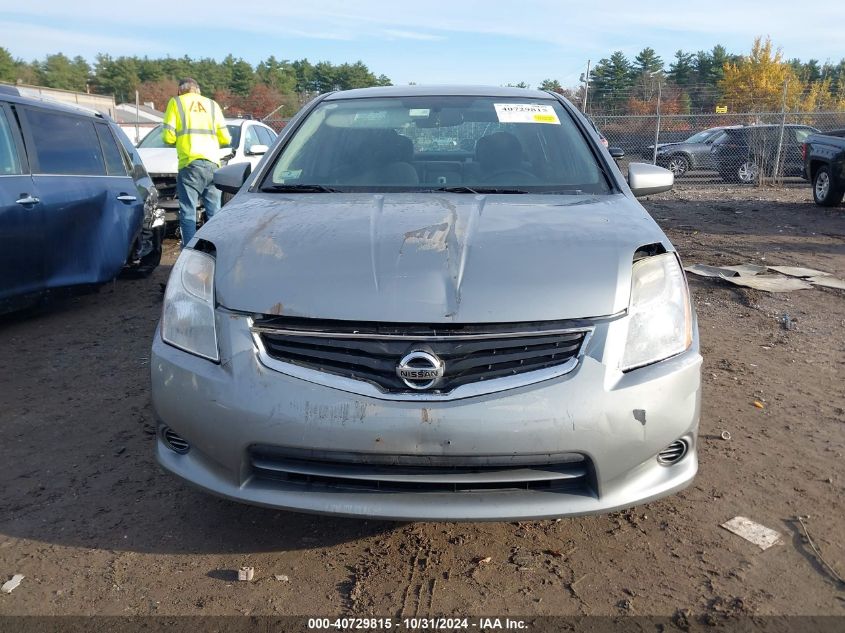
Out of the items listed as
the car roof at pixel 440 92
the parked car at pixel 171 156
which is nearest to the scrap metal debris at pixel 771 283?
the car roof at pixel 440 92

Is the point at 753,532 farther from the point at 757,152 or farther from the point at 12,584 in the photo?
the point at 757,152

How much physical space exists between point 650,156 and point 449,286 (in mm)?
19518

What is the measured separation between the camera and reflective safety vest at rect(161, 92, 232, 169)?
7.38 meters

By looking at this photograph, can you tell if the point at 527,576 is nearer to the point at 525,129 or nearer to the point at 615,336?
the point at 615,336

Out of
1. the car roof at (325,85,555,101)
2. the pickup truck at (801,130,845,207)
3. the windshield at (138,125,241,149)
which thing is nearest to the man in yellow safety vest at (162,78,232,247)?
the windshield at (138,125,241,149)

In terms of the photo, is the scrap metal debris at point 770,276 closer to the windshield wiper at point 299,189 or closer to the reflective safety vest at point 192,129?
the windshield wiper at point 299,189

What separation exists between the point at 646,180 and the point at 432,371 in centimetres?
193

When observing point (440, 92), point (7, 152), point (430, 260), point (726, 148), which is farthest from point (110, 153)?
point (726, 148)

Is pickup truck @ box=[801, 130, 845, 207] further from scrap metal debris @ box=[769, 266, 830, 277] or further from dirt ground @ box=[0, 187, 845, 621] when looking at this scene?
dirt ground @ box=[0, 187, 845, 621]

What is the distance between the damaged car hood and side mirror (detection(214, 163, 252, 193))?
28.3 inches

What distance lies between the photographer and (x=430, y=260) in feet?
7.79

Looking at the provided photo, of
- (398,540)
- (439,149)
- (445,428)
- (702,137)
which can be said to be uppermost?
(439,149)

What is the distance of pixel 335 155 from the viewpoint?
3551 mm

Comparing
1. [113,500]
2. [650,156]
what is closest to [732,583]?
[113,500]
